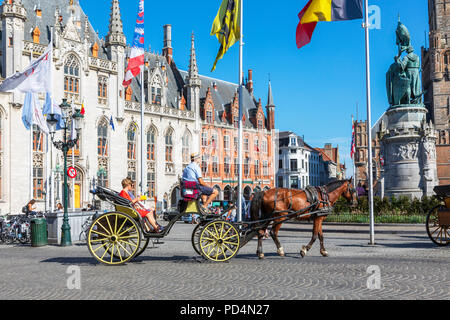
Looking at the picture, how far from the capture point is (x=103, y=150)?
44.6m

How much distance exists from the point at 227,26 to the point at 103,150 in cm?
2931

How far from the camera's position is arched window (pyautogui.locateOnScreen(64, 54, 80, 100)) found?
138ft

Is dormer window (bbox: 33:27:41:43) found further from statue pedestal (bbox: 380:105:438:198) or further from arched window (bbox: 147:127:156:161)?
statue pedestal (bbox: 380:105:438:198)

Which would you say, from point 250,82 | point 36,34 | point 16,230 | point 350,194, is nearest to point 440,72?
point 250,82

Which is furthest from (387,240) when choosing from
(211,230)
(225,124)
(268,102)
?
(268,102)

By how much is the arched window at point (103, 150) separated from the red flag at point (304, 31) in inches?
1254

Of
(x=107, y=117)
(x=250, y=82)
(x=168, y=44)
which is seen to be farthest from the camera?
(x=250, y=82)

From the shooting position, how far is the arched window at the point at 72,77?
4196 centimetres

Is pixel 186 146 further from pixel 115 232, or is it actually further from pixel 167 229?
pixel 115 232

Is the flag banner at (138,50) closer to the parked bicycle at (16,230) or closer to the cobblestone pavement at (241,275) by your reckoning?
the parked bicycle at (16,230)

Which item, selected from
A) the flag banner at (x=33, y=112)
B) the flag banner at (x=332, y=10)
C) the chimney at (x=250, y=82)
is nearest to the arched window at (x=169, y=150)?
the chimney at (x=250, y=82)

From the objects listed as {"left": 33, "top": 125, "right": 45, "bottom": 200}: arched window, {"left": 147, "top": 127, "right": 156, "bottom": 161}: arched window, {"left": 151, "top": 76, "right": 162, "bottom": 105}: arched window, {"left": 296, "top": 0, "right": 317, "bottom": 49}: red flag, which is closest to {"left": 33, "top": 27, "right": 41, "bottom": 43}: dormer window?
{"left": 33, "top": 125, "right": 45, "bottom": 200}: arched window

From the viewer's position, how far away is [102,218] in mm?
10648
